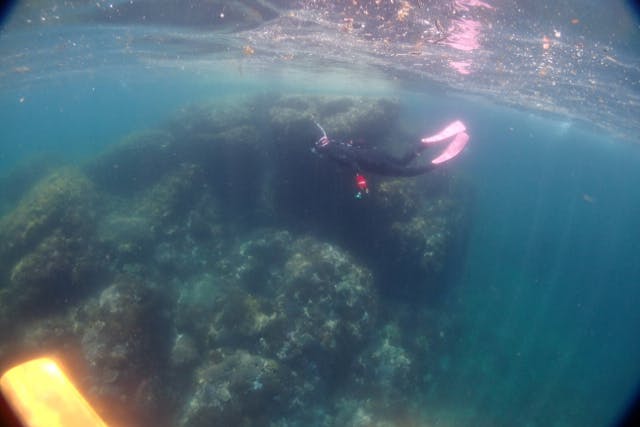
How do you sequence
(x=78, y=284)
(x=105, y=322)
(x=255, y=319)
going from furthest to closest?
(x=78, y=284), (x=255, y=319), (x=105, y=322)

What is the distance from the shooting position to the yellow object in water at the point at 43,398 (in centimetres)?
192

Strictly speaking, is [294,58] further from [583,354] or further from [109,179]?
[583,354]

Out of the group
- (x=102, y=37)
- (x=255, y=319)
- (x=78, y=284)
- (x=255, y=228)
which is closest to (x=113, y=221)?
(x=78, y=284)

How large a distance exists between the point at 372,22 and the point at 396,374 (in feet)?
43.9

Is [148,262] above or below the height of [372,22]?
below

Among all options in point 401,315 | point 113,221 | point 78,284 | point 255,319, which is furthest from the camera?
point 113,221

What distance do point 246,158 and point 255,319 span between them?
364 inches

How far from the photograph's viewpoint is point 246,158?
61.3 ft

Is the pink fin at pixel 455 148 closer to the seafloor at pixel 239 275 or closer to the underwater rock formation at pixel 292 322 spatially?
the seafloor at pixel 239 275

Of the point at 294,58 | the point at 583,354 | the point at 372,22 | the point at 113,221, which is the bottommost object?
the point at 583,354

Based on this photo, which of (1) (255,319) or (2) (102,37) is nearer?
(1) (255,319)

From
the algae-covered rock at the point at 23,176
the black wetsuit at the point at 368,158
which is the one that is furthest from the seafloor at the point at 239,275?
the algae-covered rock at the point at 23,176

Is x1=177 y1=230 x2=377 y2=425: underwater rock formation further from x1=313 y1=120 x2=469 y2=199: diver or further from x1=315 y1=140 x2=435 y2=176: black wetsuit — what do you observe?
x1=315 y1=140 x2=435 y2=176: black wetsuit

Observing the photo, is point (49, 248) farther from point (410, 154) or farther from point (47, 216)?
point (410, 154)
